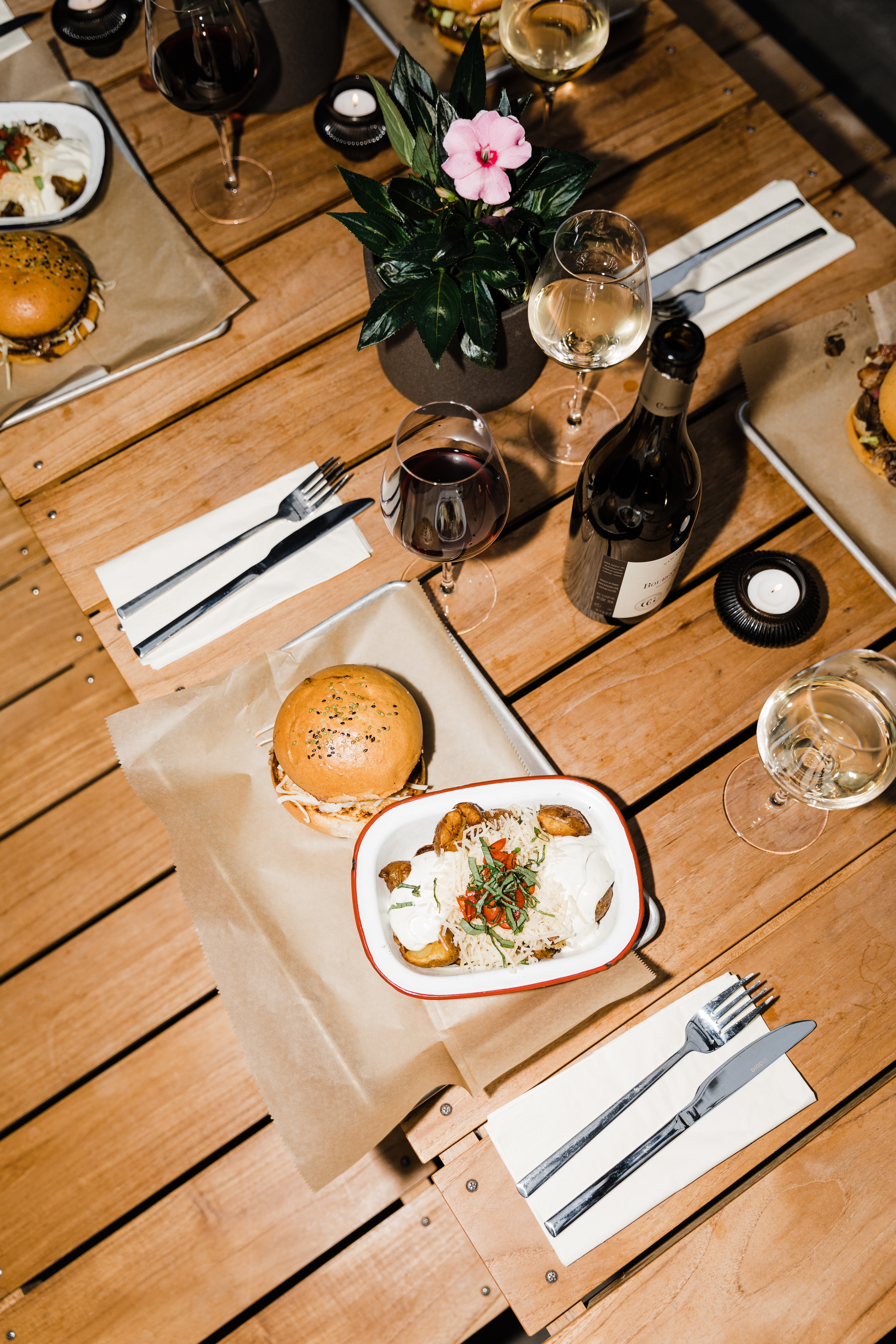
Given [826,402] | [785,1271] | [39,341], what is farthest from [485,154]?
[785,1271]

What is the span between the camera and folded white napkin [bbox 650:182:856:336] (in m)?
1.27

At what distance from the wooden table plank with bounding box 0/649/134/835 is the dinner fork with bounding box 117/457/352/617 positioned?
1.87ft

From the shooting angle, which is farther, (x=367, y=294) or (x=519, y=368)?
(x=367, y=294)

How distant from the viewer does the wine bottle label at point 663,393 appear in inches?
30.7

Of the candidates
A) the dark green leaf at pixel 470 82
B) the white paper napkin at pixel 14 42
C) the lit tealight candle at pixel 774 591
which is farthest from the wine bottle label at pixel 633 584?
the white paper napkin at pixel 14 42

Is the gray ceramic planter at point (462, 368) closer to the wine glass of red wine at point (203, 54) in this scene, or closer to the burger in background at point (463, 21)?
the wine glass of red wine at point (203, 54)

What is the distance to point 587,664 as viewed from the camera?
1128mm

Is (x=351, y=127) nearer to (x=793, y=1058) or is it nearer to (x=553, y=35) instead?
(x=553, y=35)

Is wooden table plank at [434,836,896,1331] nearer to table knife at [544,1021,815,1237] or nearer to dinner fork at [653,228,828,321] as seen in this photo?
table knife at [544,1021,815,1237]

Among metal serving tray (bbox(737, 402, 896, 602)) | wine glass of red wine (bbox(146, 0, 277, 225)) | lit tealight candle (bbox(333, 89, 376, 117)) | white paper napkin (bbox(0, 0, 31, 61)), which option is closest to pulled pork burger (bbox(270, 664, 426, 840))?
metal serving tray (bbox(737, 402, 896, 602))

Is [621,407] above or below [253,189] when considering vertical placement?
below

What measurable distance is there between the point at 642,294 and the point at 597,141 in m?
0.58

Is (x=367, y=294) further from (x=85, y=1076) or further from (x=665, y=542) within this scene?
(x=85, y=1076)

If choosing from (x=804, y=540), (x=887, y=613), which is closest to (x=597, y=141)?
(x=804, y=540)
